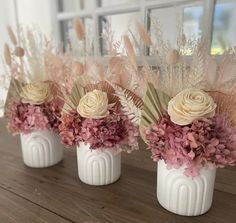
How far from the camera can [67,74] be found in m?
0.76

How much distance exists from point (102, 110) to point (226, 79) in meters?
0.31

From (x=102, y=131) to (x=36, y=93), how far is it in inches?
10.5

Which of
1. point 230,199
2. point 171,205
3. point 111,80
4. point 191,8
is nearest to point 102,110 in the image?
point 111,80

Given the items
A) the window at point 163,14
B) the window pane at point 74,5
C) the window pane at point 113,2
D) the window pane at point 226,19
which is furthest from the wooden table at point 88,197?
the window pane at point 74,5

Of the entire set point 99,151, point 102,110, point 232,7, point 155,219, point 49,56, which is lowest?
point 155,219

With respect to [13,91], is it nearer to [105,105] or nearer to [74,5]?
[105,105]

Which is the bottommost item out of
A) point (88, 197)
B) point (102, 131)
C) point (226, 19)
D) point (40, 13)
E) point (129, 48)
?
point (88, 197)

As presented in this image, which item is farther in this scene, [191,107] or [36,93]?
[36,93]

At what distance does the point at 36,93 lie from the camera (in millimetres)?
784

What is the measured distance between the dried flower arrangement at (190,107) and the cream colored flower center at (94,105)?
11 centimetres

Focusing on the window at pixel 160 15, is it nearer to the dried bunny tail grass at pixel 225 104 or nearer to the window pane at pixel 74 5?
the window pane at pixel 74 5

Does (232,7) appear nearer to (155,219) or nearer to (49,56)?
(49,56)

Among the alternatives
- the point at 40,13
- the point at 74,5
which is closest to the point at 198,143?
the point at 74,5

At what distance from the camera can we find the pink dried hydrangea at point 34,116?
792 mm
